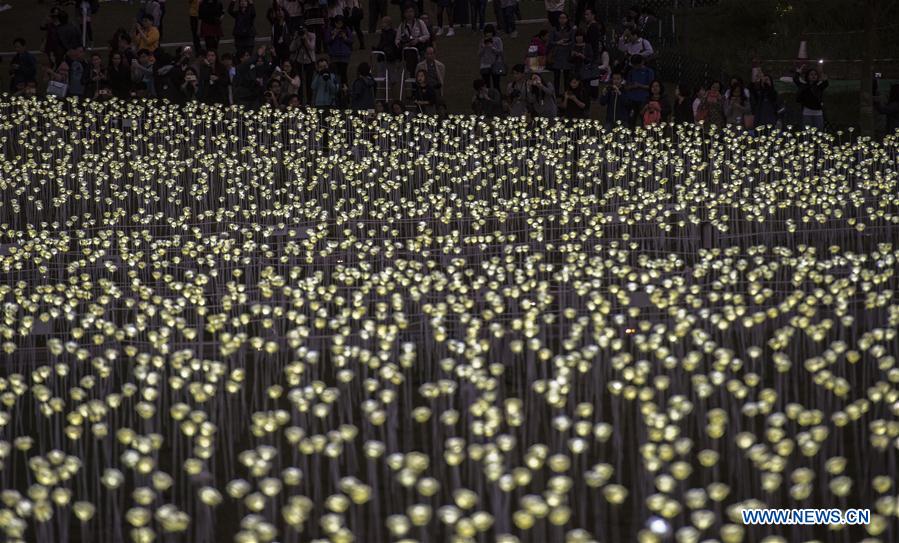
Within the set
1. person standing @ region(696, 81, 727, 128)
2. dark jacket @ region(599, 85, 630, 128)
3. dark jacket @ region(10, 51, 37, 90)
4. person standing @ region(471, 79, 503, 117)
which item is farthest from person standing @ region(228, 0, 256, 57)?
person standing @ region(696, 81, 727, 128)

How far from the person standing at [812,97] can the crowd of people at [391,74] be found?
0.7 inches

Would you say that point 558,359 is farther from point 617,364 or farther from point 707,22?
point 707,22

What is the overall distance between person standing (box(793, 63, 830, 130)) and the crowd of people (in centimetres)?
2

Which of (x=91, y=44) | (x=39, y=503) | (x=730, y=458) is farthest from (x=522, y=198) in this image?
(x=91, y=44)

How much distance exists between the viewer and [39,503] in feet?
21.7

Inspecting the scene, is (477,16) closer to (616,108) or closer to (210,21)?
(210,21)

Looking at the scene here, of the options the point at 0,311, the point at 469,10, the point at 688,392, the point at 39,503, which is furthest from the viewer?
the point at 469,10

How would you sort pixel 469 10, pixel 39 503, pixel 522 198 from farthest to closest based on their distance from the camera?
pixel 469 10 → pixel 522 198 → pixel 39 503

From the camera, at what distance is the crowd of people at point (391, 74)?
19203 millimetres

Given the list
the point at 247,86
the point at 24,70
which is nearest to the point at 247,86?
the point at 247,86

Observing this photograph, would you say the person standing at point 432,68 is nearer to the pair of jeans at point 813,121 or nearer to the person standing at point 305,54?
the person standing at point 305,54

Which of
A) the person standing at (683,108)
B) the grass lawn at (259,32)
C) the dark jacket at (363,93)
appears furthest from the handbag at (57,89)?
the person standing at (683,108)

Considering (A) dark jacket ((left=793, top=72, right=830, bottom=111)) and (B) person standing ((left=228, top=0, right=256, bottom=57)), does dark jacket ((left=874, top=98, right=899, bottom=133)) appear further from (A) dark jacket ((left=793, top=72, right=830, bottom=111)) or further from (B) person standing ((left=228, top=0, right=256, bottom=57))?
(B) person standing ((left=228, top=0, right=256, bottom=57))

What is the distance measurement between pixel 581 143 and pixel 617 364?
10099 mm
